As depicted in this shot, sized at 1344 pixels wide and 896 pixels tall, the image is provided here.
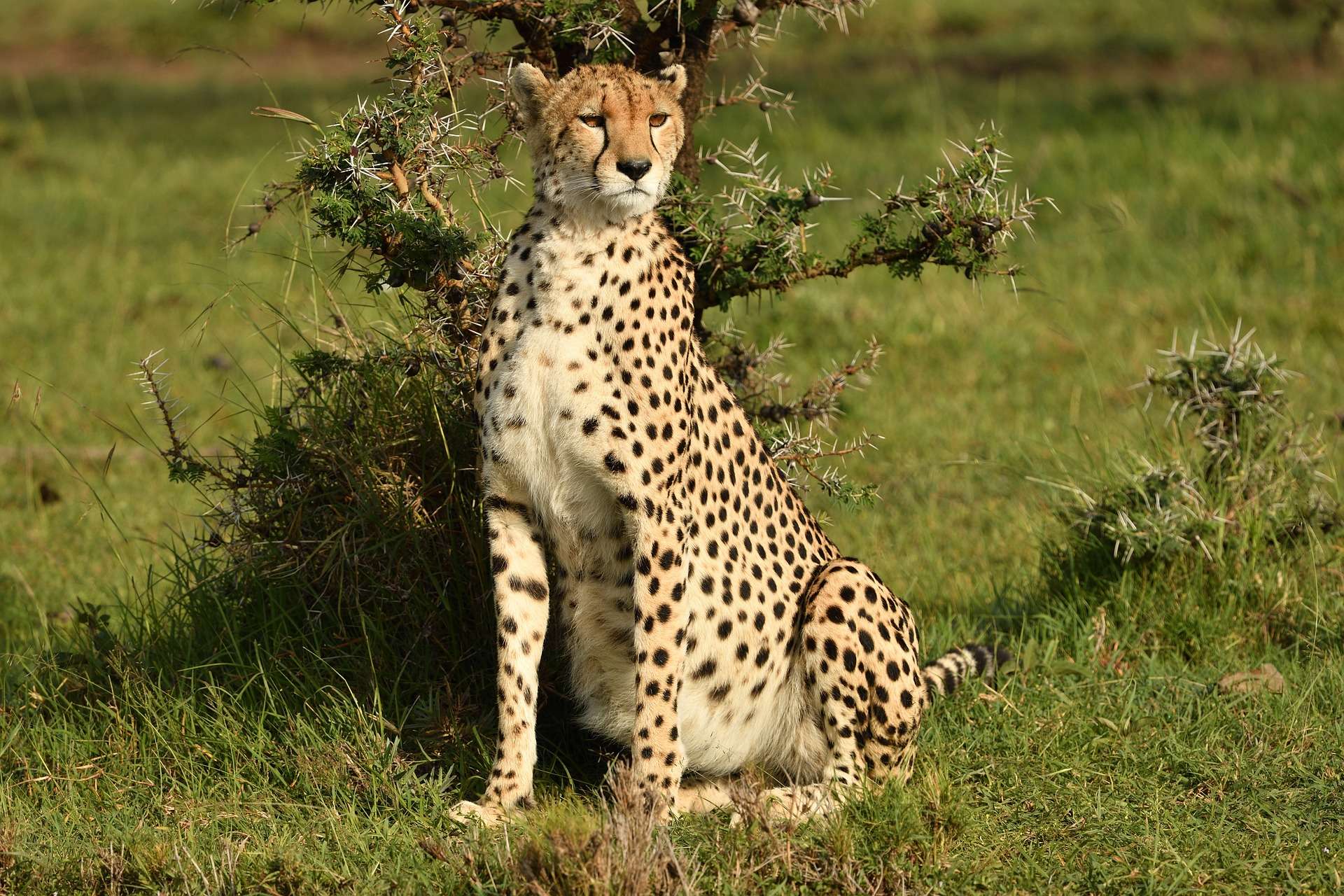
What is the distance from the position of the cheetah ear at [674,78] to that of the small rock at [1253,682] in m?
2.10

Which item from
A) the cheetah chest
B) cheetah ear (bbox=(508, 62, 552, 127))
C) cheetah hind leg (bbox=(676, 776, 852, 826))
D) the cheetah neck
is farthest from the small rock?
cheetah ear (bbox=(508, 62, 552, 127))

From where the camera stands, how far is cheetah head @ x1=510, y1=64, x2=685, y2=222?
10.1 ft

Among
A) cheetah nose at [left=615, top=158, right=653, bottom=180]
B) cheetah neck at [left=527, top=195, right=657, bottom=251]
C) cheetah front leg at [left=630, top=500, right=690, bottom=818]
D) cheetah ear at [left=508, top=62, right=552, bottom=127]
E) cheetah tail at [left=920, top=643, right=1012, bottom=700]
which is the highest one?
cheetah ear at [left=508, top=62, right=552, bottom=127]

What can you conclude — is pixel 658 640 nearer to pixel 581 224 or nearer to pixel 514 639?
pixel 514 639

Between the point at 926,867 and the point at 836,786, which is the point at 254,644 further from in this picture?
the point at 926,867

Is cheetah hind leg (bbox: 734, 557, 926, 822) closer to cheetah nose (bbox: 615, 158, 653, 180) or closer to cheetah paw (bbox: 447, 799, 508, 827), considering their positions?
cheetah paw (bbox: 447, 799, 508, 827)

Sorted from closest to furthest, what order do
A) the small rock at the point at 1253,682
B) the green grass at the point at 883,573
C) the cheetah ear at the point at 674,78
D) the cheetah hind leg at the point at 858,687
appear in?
the green grass at the point at 883,573 < the cheetah ear at the point at 674,78 < the cheetah hind leg at the point at 858,687 < the small rock at the point at 1253,682

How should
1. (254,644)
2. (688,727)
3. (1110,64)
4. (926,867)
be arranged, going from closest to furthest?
(926,867) → (688,727) → (254,644) → (1110,64)

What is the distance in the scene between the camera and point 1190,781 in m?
3.57

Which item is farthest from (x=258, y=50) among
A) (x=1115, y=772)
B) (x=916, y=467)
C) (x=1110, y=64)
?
(x=1115, y=772)

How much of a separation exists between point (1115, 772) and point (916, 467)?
249 centimetres

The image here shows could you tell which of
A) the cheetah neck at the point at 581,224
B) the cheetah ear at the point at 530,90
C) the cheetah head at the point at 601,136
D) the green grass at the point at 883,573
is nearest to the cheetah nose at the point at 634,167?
the cheetah head at the point at 601,136

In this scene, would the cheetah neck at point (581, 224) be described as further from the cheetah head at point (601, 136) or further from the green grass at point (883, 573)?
the green grass at point (883, 573)

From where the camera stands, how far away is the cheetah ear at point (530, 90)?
322cm
